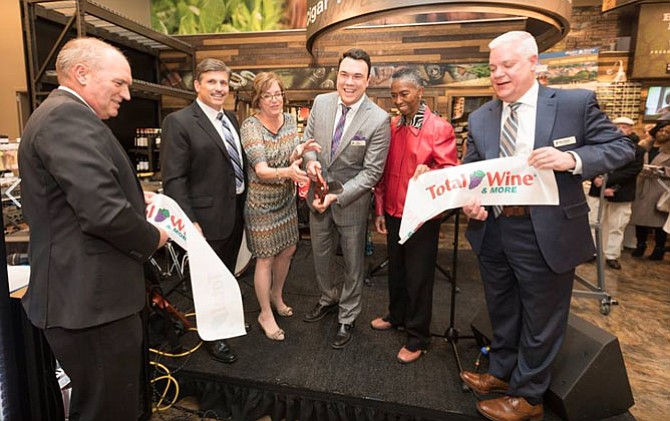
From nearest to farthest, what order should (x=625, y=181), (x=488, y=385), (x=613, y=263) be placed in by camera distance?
(x=488, y=385), (x=625, y=181), (x=613, y=263)

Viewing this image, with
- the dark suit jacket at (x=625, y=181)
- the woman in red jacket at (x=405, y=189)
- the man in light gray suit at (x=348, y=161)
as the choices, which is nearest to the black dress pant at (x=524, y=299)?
the woman in red jacket at (x=405, y=189)

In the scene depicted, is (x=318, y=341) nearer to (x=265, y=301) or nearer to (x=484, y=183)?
(x=265, y=301)

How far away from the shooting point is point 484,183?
177cm

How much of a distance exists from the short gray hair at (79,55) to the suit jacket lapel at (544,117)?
162 cm

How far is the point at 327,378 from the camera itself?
225 centimetres

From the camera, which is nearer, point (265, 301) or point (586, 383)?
point (586, 383)

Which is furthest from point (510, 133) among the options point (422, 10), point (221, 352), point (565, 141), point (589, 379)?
point (221, 352)

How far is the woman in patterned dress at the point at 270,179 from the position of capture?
2.31 m

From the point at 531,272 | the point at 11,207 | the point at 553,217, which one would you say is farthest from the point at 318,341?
the point at 11,207

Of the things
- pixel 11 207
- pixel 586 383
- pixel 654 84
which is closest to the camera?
pixel 586 383

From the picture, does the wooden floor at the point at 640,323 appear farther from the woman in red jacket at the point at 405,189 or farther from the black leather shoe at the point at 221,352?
the woman in red jacket at the point at 405,189

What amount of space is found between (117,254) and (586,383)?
6.75 ft

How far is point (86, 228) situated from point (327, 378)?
1520mm

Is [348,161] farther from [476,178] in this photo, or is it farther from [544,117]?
[544,117]
